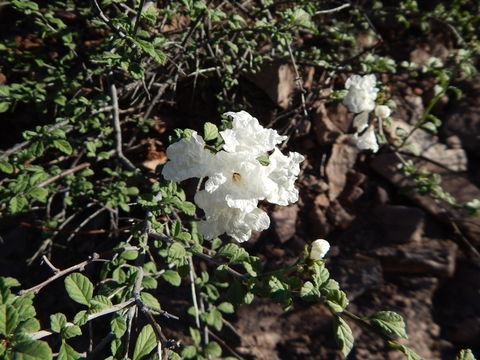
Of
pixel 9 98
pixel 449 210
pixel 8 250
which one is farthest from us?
pixel 449 210

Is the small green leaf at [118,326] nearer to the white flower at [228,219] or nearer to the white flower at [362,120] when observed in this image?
the white flower at [228,219]

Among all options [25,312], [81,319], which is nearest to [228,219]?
[81,319]

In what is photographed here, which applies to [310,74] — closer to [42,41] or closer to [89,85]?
[89,85]

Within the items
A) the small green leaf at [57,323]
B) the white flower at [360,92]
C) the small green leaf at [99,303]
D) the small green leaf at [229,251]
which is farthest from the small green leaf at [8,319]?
the white flower at [360,92]

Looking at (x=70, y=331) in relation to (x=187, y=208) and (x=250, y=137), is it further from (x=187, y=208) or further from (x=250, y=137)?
(x=250, y=137)

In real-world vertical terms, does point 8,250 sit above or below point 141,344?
below

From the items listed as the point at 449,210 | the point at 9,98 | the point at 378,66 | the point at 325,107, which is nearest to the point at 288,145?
Result: the point at 325,107
